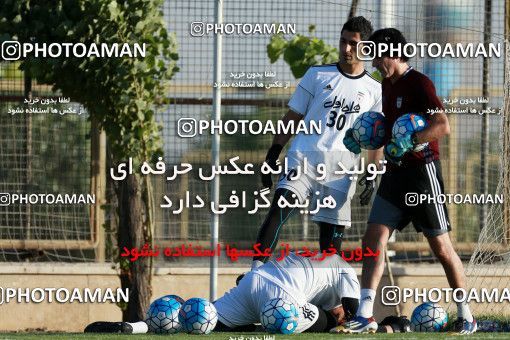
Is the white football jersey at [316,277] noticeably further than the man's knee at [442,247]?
No

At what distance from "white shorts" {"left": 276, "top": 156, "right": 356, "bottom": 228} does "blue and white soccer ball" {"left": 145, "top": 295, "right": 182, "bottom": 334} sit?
51.4 inches

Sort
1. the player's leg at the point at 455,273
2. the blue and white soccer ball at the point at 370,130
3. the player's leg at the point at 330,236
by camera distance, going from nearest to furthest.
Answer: the player's leg at the point at 455,273, the blue and white soccer ball at the point at 370,130, the player's leg at the point at 330,236

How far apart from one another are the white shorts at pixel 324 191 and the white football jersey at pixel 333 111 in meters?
0.06

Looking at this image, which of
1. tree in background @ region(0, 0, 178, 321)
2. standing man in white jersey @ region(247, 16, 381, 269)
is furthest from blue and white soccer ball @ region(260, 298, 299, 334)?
tree in background @ region(0, 0, 178, 321)

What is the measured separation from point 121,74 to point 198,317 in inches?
124

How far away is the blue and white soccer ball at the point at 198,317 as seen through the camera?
7.11m

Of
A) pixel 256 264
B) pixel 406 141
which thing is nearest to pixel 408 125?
pixel 406 141

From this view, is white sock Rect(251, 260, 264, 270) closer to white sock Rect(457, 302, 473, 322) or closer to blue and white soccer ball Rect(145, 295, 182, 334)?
blue and white soccer ball Rect(145, 295, 182, 334)

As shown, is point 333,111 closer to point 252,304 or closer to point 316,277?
point 316,277

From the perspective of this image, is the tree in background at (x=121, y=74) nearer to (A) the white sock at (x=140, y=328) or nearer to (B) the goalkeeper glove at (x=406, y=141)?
(A) the white sock at (x=140, y=328)

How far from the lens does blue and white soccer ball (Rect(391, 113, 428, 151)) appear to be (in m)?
7.32

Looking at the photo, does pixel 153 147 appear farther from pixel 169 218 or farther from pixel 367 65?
pixel 367 65

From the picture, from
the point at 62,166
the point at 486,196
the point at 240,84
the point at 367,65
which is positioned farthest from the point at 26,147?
the point at 486,196

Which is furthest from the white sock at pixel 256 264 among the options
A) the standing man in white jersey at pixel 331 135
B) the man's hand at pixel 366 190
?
the man's hand at pixel 366 190
